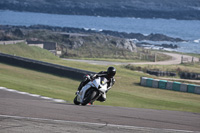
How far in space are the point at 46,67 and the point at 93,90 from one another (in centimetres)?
2150

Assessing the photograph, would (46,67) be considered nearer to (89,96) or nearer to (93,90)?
(89,96)

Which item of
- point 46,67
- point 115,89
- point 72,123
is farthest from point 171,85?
point 72,123

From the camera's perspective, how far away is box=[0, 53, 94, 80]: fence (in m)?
30.8

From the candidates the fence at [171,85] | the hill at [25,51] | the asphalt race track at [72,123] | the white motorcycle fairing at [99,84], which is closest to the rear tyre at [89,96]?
the white motorcycle fairing at [99,84]

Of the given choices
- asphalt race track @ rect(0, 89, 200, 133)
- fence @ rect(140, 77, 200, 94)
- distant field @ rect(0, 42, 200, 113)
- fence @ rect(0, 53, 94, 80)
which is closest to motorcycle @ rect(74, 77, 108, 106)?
asphalt race track @ rect(0, 89, 200, 133)

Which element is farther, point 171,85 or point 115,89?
point 171,85

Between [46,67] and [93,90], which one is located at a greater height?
[93,90]

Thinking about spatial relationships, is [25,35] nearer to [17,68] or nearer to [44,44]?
[44,44]

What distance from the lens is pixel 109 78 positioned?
11.9 m

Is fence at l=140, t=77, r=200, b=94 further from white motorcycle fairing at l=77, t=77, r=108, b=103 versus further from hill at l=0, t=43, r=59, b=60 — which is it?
hill at l=0, t=43, r=59, b=60

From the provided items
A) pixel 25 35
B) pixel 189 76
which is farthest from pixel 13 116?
pixel 25 35

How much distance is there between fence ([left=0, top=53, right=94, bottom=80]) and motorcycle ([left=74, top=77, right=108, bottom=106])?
1795cm

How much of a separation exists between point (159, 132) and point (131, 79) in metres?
26.2

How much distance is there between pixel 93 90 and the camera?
11.8 meters
